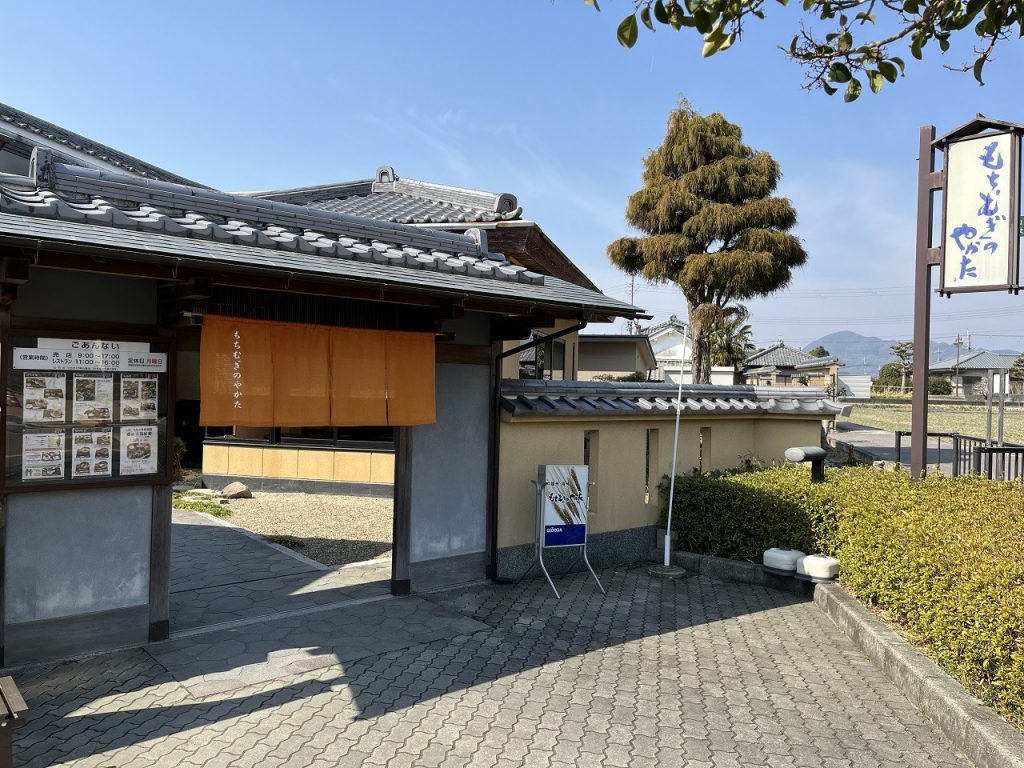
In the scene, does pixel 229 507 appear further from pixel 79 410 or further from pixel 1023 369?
pixel 1023 369

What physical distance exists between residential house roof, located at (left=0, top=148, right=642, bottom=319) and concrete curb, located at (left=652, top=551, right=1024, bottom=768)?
160 inches

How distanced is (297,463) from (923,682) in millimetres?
13904

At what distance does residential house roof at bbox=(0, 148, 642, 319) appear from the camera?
518 cm

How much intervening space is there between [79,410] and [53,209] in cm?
179

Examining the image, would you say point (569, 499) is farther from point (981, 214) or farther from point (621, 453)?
point (981, 214)

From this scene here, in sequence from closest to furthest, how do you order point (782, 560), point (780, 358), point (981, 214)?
point (981, 214)
point (782, 560)
point (780, 358)

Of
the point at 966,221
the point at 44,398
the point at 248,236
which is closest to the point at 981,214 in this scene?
the point at 966,221

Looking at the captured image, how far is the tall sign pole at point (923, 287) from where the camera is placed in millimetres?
9375

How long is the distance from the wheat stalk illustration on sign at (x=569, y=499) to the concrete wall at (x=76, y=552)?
455 cm

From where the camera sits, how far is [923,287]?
941 centimetres

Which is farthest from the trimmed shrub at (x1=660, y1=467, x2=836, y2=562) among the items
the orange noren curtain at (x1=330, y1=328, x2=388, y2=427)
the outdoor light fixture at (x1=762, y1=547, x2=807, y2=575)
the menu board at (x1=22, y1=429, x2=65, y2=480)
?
the menu board at (x1=22, y1=429, x2=65, y2=480)

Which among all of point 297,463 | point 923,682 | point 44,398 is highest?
point 44,398

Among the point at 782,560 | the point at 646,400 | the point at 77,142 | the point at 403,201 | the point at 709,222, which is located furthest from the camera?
the point at 709,222

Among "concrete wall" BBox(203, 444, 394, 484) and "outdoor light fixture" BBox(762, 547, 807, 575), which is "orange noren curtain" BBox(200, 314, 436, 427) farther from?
"concrete wall" BBox(203, 444, 394, 484)
